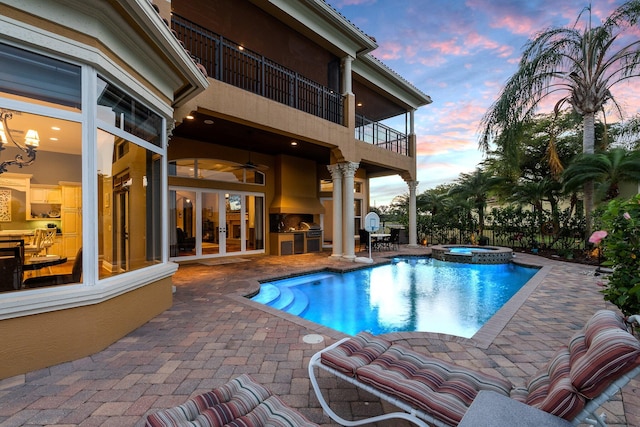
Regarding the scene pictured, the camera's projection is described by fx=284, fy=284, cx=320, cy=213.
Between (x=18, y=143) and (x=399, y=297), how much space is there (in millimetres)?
7324

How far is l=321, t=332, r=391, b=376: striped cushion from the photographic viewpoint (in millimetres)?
2287

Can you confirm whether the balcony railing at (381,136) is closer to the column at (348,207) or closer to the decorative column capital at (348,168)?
the decorative column capital at (348,168)

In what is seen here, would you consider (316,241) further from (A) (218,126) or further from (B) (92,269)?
(B) (92,269)

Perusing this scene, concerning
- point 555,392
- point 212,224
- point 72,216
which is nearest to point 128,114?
point 72,216

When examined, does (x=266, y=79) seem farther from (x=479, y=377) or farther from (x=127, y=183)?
(x=479, y=377)

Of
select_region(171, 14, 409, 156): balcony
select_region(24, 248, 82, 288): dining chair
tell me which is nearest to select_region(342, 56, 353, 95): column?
select_region(171, 14, 409, 156): balcony

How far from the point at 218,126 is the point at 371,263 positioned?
6.90 m

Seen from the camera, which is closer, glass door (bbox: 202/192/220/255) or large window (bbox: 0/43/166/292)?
large window (bbox: 0/43/166/292)

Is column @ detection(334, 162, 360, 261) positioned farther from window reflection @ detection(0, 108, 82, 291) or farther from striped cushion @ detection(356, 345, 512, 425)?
striped cushion @ detection(356, 345, 512, 425)

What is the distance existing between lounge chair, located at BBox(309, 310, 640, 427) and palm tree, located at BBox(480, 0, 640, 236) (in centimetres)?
1202

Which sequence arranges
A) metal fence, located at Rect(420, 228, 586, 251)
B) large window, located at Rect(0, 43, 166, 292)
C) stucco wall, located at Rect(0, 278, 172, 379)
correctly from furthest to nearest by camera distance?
metal fence, located at Rect(420, 228, 586, 251)
large window, located at Rect(0, 43, 166, 292)
stucco wall, located at Rect(0, 278, 172, 379)

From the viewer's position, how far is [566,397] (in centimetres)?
143

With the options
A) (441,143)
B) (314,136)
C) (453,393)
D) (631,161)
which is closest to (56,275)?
(453,393)

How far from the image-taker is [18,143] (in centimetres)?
370
